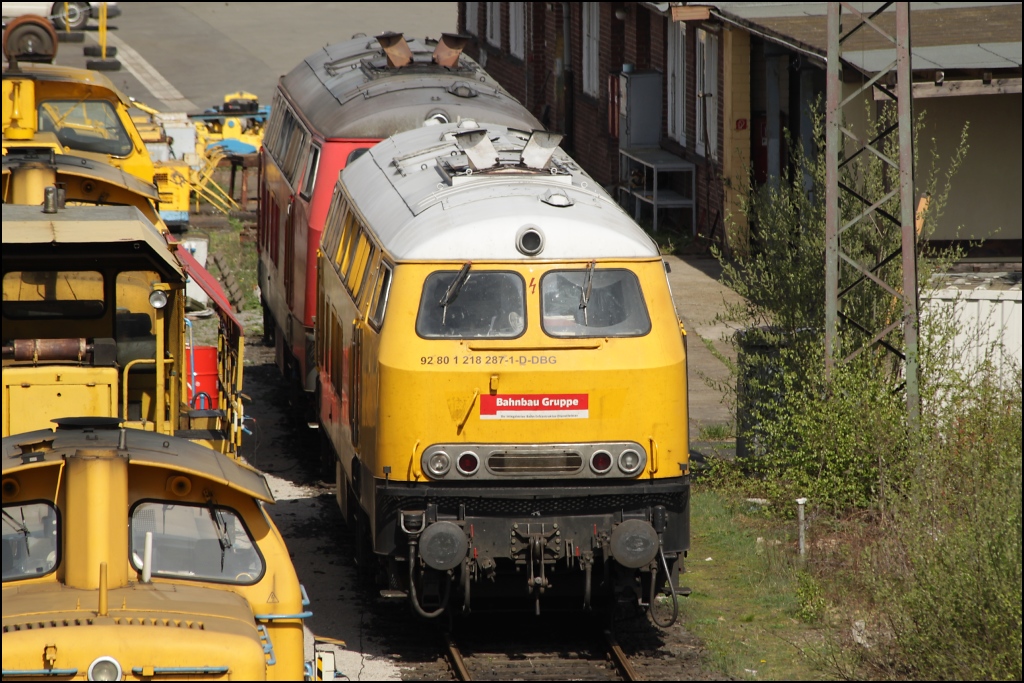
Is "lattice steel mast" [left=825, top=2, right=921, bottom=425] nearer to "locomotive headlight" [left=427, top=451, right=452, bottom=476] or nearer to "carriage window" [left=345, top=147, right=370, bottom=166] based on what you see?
"locomotive headlight" [left=427, top=451, right=452, bottom=476]

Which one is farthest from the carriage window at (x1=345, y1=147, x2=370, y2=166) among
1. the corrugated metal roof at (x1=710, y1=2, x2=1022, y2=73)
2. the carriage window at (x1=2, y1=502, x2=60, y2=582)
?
the carriage window at (x1=2, y1=502, x2=60, y2=582)

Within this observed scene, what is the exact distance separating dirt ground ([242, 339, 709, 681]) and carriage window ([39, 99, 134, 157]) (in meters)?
3.30

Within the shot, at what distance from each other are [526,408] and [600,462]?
0.58 meters

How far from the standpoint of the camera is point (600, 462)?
31.0 ft

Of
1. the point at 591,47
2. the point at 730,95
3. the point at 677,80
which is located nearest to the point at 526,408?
the point at 730,95

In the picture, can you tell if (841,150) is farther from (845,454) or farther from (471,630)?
(471,630)

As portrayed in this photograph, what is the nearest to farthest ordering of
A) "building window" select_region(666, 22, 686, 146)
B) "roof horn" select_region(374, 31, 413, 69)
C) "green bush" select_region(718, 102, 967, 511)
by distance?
"green bush" select_region(718, 102, 967, 511) → "roof horn" select_region(374, 31, 413, 69) → "building window" select_region(666, 22, 686, 146)

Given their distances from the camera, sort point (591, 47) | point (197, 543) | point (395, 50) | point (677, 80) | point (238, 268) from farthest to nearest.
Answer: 1. point (591, 47)
2. point (677, 80)
3. point (238, 268)
4. point (395, 50)
5. point (197, 543)

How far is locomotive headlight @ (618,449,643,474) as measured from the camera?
31.0 ft

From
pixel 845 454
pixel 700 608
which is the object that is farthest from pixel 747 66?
pixel 700 608

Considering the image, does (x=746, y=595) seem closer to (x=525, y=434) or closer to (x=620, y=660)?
(x=620, y=660)

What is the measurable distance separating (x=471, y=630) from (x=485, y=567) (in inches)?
47.3

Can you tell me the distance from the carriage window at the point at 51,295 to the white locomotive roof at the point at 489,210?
1955 mm

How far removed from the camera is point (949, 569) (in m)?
8.90
